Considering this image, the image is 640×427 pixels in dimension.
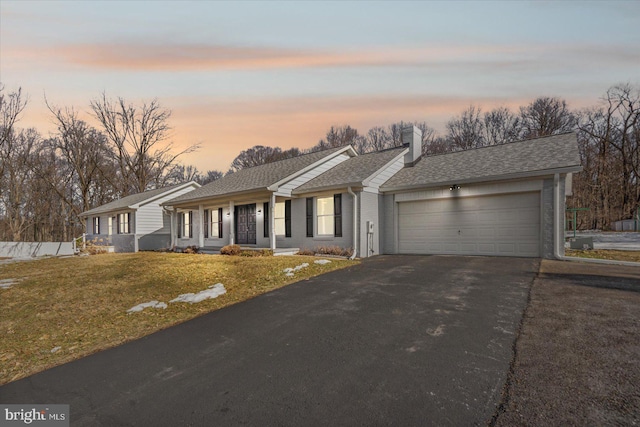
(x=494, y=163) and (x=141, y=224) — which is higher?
(x=494, y=163)

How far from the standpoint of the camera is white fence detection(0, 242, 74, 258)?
77.1 ft

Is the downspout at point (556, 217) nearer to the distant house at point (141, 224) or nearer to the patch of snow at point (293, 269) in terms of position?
the patch of snow at point (293, 269)

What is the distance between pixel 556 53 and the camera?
1279 cm

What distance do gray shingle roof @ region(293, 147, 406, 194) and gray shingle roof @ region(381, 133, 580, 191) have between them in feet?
3.19

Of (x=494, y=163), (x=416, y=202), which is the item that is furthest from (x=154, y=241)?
(x=494, y=163)

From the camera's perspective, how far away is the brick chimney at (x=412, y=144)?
15.7m

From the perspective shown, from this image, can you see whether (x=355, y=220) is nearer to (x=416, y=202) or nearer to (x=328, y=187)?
(x=328, y=187)

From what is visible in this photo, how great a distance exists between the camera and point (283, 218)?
15.0 m

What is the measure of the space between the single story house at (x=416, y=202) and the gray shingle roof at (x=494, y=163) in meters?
0.04

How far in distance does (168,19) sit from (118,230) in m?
18.9

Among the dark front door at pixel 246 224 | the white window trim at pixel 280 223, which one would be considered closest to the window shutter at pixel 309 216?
the white window trim at pixel 280 223

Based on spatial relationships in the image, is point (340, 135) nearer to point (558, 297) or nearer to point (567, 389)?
point (558, 297)

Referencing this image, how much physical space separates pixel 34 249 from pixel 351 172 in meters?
25.5

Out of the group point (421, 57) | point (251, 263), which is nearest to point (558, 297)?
point (251, 263)
